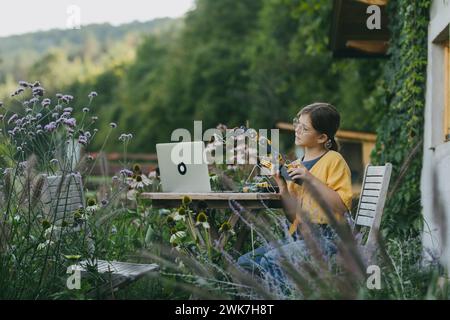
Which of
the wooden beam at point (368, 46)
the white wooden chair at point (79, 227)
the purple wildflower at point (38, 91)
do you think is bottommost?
the white wooden chair at point (79, 227)

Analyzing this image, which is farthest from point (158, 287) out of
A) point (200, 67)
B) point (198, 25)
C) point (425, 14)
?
point (198, 25)

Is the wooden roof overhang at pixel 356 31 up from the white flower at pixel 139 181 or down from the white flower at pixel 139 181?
up

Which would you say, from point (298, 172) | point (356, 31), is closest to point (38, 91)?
point (298, 172)

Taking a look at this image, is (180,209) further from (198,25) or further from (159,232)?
(198,25)

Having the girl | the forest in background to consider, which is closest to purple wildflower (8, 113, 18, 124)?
the girl

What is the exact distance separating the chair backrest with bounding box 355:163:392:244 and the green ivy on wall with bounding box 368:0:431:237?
1.86 meters

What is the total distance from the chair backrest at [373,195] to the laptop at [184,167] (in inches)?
40.9

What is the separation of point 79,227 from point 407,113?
3952 mm

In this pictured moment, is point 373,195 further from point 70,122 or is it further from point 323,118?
point 70,122

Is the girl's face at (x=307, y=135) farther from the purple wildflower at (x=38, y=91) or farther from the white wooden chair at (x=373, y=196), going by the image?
the purple wildflower at (x=38, y=91)

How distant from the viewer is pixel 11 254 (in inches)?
162

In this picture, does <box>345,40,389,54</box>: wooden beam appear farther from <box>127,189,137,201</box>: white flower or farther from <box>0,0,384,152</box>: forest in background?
<box>127,189,137,201</box>: white flower

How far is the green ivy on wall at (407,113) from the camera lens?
7289 mm

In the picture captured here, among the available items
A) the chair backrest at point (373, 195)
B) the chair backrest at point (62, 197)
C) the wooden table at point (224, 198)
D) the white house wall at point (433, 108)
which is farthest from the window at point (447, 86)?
the chair backrest at point (62, 197)
